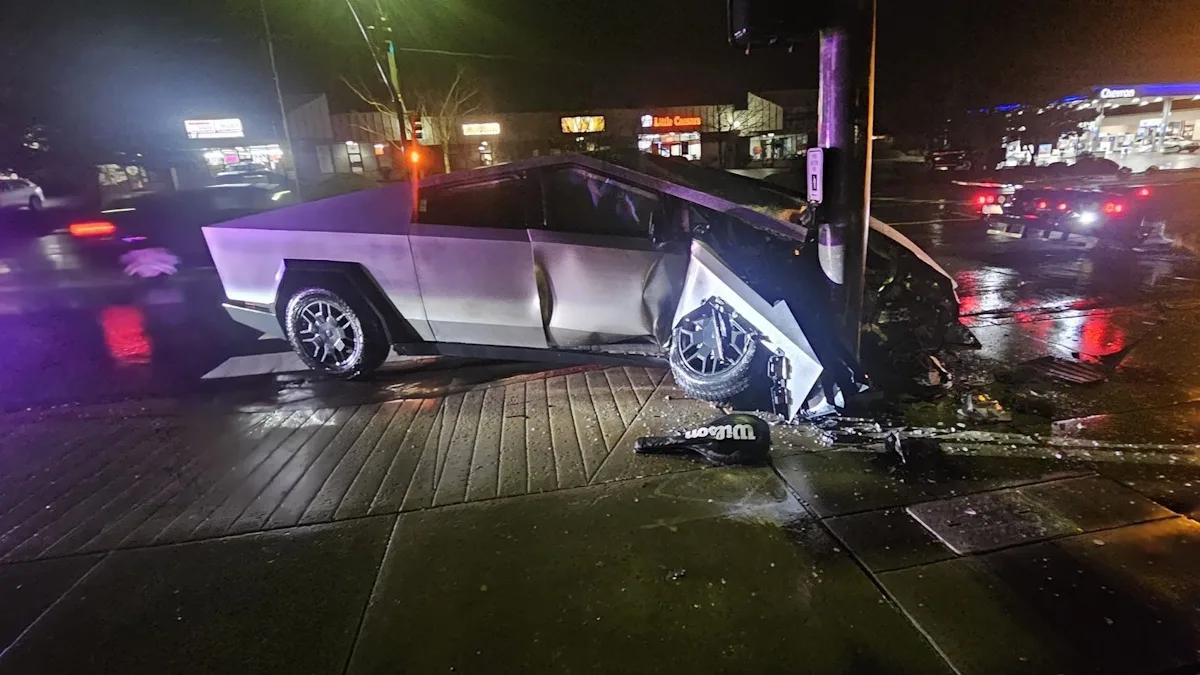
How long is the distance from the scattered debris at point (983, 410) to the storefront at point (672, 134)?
35667 millimetres

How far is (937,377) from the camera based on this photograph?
16.1ft

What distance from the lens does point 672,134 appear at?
4022 cm

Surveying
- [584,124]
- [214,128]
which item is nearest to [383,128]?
[214,128]

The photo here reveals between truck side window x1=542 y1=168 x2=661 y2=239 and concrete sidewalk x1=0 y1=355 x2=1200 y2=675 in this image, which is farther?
truck side window x1=542 y1=168 x2=661 y2=239

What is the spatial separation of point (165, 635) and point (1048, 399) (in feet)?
16.9

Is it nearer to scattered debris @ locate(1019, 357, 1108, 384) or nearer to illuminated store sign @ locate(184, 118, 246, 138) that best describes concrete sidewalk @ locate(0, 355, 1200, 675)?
scattered debris @ locate(1019, 357, 1108, 384)

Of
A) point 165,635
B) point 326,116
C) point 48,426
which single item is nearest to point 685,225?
point 165,635

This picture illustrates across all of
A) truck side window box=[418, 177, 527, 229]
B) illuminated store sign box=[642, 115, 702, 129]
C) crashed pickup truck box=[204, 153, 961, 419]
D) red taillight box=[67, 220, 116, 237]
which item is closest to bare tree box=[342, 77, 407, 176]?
illuminated store sign box=[642, 115, 702, 129]

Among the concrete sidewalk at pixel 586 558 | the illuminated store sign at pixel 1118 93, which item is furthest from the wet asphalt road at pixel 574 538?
the illuminated store sign at pixel 1118 93

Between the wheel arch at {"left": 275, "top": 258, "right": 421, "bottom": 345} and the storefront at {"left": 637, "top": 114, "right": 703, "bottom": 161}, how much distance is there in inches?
1375

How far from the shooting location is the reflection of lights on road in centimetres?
696

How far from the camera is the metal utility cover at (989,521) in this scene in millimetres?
2992

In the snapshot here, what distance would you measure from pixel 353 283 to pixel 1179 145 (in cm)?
3511

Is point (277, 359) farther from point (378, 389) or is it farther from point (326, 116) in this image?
point (326, 116)
